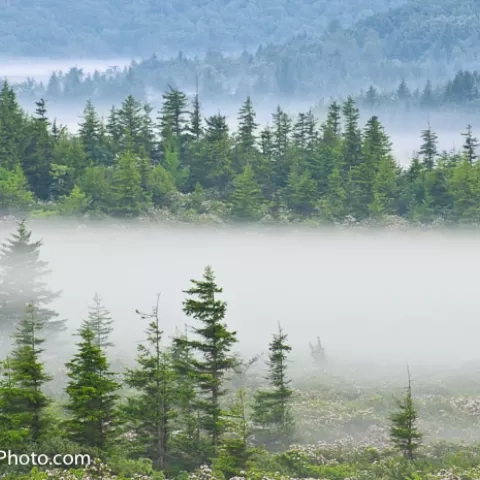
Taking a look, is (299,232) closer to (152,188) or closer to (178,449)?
(152,188)

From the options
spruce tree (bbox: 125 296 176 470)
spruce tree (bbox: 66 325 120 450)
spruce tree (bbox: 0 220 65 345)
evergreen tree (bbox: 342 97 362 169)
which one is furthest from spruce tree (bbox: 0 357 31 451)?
evergreen tree (bbox: 342 97 362 169)

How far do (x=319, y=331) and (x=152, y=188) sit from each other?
34009 millimetres

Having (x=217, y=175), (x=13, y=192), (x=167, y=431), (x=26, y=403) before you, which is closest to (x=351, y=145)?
(x=217, y=175)

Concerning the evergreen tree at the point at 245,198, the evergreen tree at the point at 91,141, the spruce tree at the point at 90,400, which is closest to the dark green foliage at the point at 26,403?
the spruce tree at the point at 90,400

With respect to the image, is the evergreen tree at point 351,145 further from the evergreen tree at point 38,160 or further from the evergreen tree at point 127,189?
the evergreen tree at point 38,160

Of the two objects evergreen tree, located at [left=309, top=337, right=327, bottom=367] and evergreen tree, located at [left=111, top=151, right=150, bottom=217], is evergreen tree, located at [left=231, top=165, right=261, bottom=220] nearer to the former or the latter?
evergreen tree, located at [left=111, top=151, right=150, bottom=217]

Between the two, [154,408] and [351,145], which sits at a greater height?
[351,145]

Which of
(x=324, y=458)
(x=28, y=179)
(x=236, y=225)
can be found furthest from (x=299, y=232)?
(x=324, y=458)

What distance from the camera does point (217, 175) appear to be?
385ft

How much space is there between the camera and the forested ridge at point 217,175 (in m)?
108

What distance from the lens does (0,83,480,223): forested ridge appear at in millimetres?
107812

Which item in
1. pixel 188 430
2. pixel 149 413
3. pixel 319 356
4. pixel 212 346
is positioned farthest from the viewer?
pixel 319 356

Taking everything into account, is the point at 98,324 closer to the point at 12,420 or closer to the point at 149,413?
the point at 149,413

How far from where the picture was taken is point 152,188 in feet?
366
